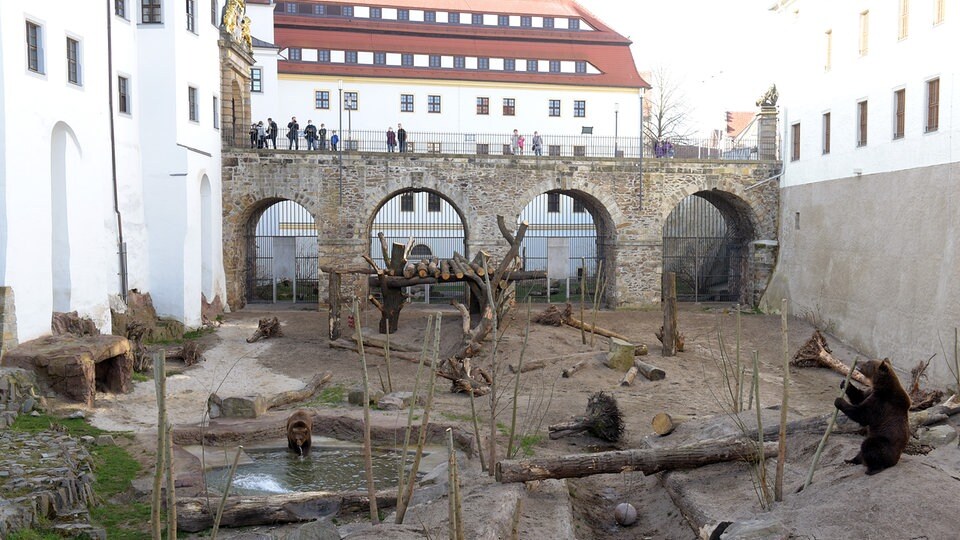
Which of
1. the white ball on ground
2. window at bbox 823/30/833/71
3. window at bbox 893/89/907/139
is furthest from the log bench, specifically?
window at bbox 823/30/833/71

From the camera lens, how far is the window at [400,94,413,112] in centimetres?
4203

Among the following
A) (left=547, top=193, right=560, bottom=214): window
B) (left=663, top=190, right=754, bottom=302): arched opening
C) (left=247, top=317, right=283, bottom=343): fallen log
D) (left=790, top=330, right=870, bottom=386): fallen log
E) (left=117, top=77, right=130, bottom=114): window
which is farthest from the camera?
(left=547, top=193, right=560, bottom=214): window

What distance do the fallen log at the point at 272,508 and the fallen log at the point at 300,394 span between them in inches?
206

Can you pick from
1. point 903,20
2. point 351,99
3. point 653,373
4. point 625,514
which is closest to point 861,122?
point 903,20

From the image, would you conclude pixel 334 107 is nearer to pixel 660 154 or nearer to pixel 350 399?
pixel 660 154

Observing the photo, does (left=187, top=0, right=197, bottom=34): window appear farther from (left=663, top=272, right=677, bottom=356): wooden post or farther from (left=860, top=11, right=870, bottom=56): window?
(left=860, top=11, right=870, bottom=56): window

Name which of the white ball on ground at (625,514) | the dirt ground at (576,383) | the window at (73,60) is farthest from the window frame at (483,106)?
the white ball on ground at (625,514)

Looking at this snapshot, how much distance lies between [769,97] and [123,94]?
62.2 ft

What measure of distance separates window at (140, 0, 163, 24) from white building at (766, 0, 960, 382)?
17.2m

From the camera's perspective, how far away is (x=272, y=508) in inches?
336

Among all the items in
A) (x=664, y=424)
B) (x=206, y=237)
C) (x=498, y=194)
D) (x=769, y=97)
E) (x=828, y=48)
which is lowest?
(x=664, y=424)

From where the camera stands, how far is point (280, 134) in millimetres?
38000

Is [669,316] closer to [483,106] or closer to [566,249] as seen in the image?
[566,249]

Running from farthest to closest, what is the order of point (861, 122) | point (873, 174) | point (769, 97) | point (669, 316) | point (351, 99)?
point (351, 99)
point (769, 97)
point (861, 122)
point (873, 174)
point (669, 316)
